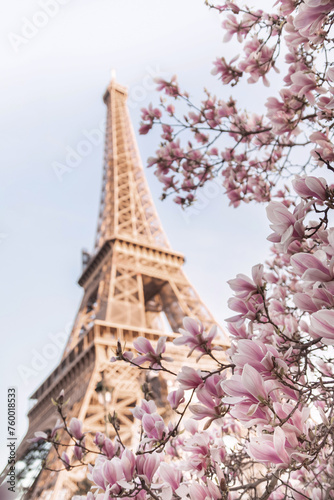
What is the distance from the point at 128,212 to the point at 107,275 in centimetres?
717

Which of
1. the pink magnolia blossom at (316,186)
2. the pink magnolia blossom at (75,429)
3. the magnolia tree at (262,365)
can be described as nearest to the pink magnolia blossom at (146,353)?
the magnolia tree at (262,365)

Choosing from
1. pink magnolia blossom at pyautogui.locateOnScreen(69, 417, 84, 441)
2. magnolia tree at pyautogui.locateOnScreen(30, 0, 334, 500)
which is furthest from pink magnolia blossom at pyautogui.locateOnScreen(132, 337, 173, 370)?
pink magnolia blossom at pyautogui.locateOnScreen(69, 417, 84, 441)

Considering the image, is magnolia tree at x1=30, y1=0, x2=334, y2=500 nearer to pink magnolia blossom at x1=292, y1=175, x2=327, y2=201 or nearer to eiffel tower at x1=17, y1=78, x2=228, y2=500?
pink magnolia blossom at x1=292, y1=175, x2=327, y2=201

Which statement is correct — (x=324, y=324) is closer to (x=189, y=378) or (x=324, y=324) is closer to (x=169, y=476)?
(x=189, y=378)

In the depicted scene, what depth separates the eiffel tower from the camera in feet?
37.2

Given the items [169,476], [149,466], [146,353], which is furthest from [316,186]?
[169,476]

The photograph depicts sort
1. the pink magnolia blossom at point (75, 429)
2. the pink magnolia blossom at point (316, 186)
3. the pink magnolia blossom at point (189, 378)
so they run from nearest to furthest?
the pink magnolia blossom at point (316, 186)
the pink magnolia blossom at point (189, 378)
the pink magnolia blossom at point (75, 429)

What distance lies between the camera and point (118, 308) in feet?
50.0

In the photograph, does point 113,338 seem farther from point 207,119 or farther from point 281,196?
point 207,119

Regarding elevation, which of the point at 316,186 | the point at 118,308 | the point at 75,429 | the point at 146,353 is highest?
the point at 118,308

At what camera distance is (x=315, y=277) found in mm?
1131

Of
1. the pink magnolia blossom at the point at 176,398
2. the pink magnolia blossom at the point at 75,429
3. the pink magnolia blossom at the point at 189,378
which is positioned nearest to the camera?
the pink magnolia blossom at the point at 189,378

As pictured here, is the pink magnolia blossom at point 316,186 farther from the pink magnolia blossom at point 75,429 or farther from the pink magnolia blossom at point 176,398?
the pink magnolia blossom at point 75,429

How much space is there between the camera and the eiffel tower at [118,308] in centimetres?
1134
